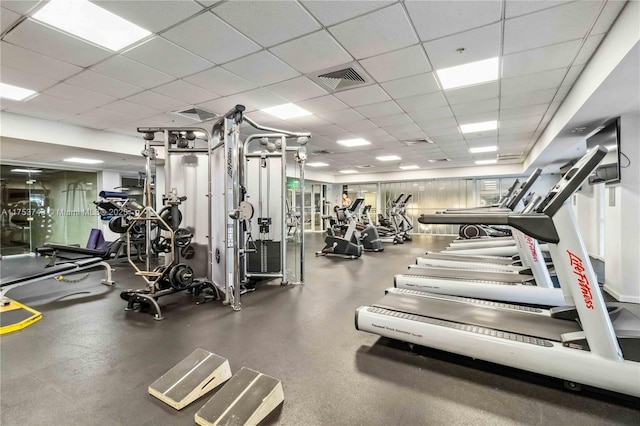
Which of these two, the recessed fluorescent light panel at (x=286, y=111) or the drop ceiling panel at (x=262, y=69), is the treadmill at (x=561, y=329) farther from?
the recessed fluorescent light panel at (x=286, y=111)

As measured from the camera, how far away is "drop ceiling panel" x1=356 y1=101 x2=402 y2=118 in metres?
4.67

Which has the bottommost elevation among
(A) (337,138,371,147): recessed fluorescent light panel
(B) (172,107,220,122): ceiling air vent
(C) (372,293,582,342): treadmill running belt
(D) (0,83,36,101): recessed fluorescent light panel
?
(C) (372,293,582,342): treadmill running belt

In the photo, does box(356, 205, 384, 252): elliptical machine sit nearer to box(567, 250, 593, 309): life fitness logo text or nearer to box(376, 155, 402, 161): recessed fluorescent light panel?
box(376, 155, 402, 161): recessed fluorescent light panel

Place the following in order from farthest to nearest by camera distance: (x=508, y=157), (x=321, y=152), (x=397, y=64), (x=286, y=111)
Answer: (x=508, y=157)
(x=321, y=152)
(x=286, y=111)
(x=397, y=64)

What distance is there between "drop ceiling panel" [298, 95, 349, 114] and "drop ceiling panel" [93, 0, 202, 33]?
7.26ft

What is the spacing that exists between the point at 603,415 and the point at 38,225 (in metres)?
11.9

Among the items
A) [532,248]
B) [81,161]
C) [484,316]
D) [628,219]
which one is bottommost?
[484,316]

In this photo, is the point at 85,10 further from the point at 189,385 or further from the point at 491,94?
the point at 491,94

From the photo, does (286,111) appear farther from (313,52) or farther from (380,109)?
(313,52)

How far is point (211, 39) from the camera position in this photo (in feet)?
9.17

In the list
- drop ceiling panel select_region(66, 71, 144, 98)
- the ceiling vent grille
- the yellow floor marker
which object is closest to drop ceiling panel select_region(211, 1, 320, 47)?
the ceiling vent grille

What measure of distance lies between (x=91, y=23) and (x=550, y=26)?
399cm

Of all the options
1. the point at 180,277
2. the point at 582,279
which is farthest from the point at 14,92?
the point at 582,279

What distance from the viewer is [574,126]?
Result: 14.8 feet
